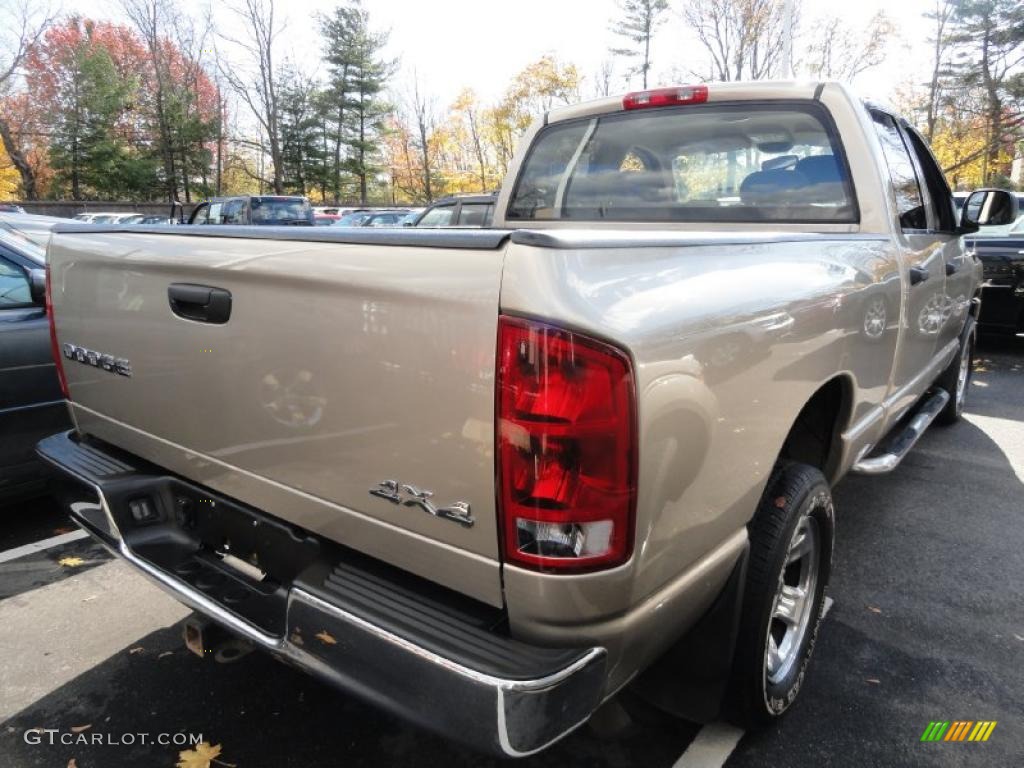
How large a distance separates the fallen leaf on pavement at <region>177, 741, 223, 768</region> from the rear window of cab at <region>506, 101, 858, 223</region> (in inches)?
111

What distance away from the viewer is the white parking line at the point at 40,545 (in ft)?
11.7

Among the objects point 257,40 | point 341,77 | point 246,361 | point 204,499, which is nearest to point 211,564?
point 204,499

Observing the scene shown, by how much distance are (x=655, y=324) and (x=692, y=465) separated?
1.12 feet

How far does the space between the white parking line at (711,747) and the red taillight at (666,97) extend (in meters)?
2.75

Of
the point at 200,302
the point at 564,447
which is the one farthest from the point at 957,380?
the point at 200,302

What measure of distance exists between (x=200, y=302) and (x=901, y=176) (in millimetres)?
3195

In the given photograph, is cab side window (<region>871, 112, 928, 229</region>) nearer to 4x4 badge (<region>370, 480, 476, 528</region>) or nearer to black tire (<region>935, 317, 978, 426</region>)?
black tire (<region>935, 317, 978, 426</region>)

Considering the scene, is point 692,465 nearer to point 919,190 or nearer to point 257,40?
point 919,190

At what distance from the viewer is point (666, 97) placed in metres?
3.45

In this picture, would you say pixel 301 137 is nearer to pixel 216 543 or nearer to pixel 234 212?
pixel 234 212

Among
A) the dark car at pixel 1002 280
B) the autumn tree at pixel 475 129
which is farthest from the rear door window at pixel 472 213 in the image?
the autumn tree at pixel 475 129

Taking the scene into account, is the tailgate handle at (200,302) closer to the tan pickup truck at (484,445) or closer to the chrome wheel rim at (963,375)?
→ the tan pickup truck at (484,445)

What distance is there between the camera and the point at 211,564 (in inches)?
82.0

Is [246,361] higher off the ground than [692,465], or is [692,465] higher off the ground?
[246,361]
